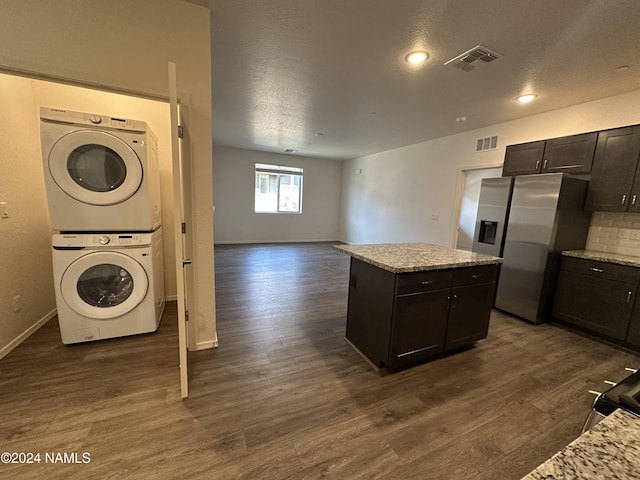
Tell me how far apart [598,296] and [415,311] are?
7.74ft

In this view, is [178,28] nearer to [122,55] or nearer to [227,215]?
[122,55]

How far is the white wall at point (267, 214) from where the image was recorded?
24.1 feet

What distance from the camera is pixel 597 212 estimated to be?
3.18 meters

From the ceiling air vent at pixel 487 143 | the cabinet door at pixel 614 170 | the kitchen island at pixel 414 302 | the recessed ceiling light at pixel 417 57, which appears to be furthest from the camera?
the ceiling air vent at pixel 487 143

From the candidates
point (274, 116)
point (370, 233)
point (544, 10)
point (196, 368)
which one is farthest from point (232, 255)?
point (544, 10)

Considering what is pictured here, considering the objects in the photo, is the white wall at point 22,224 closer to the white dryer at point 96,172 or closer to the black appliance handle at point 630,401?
the white dryer at point 96,172

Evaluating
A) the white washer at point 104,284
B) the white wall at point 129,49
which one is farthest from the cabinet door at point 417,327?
the white washer at point 104,284

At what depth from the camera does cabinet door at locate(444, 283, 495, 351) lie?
7.38 feet

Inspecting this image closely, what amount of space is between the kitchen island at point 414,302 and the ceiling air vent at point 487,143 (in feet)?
9.28

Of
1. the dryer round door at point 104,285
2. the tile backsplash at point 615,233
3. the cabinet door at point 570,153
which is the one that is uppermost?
the cabinet door at point 570,153

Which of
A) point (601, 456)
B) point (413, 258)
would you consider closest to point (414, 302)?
point (413, 258)

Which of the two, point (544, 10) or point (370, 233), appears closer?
point (544, 10)

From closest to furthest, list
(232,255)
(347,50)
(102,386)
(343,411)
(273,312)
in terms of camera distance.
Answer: (343,411) < (102,386) < (347,50) < (273,312) < (232,255)

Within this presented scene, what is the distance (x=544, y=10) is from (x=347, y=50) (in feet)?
4.66
